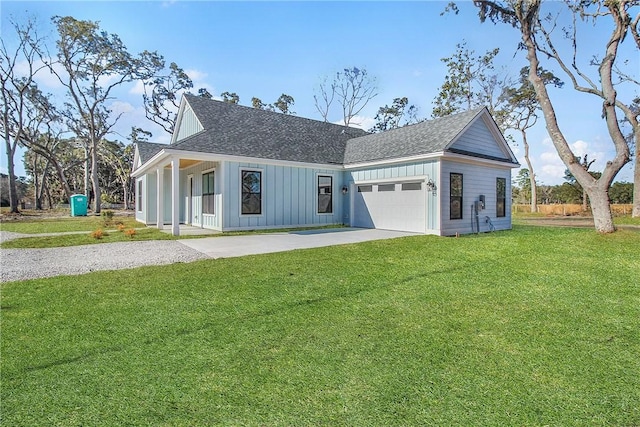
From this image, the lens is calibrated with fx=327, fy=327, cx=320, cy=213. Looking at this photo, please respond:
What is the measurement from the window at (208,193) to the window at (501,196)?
35.2ft

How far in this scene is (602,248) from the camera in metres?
7.46

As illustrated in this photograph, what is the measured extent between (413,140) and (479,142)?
2.36 meters

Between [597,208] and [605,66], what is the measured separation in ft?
13.9

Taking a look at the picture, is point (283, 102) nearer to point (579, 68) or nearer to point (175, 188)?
point (175, 188)

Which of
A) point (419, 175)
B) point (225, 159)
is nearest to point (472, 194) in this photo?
point (419, 175)

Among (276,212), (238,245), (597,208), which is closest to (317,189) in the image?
(276,212)

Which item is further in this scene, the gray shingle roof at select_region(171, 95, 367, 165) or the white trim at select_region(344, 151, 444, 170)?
the gray shingle roof at select_region(171, 95, 367, 165)

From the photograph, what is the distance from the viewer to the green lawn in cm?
204

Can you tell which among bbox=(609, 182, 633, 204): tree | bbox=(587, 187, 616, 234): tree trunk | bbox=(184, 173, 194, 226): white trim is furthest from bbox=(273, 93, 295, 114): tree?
bbox=(609, 182, 633, 204): tree

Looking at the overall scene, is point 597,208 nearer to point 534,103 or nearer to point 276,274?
point 276,274

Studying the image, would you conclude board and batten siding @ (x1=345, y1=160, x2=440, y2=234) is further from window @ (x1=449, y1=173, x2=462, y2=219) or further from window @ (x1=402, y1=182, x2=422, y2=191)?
window @ (x1=449, y1=173, x2=462, y2=219)

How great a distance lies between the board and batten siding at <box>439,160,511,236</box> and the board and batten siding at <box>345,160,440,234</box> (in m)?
0.22

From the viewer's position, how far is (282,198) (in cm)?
1206

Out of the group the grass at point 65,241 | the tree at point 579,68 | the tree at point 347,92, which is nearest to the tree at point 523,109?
the tree at point 347,92
